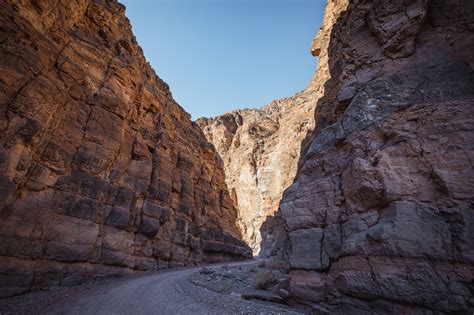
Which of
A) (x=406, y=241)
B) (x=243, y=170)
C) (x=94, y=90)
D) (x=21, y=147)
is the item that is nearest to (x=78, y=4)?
(x=94, y=90)

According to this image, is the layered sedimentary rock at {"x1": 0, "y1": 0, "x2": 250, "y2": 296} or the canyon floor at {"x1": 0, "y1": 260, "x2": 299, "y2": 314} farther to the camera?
the layered sedimentary rock at {"x1": 0, "y1": 0, "x2": 250, "y2": 296}

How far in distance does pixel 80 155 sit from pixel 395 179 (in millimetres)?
17158

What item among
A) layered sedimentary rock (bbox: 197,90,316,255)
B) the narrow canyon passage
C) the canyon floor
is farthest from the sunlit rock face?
the canyon floor

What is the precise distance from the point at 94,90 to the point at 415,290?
812 inches

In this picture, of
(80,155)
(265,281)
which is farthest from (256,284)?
(80,155)

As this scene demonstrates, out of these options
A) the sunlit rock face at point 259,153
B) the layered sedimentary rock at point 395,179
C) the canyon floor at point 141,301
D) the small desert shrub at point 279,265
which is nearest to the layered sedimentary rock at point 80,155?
the canyon floor at point 141,301

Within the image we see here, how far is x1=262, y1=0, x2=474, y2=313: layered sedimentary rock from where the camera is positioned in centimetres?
591

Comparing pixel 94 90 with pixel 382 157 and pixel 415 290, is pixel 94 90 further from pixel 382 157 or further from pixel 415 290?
pixel 415 290

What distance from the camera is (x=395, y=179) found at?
7.18 metres

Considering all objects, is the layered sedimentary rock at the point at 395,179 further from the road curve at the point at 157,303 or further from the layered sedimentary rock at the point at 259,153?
the layered sedimentary rock at the point at 259,153

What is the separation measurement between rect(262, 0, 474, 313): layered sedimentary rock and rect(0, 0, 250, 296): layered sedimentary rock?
12088 millimetres

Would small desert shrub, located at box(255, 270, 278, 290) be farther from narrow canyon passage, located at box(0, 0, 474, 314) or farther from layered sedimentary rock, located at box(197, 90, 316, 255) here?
layered sedimentary rock, located at box(197, 90, 316, 255)

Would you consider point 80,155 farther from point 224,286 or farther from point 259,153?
point 259,153

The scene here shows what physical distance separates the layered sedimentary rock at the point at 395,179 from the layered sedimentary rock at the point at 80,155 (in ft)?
39.7
